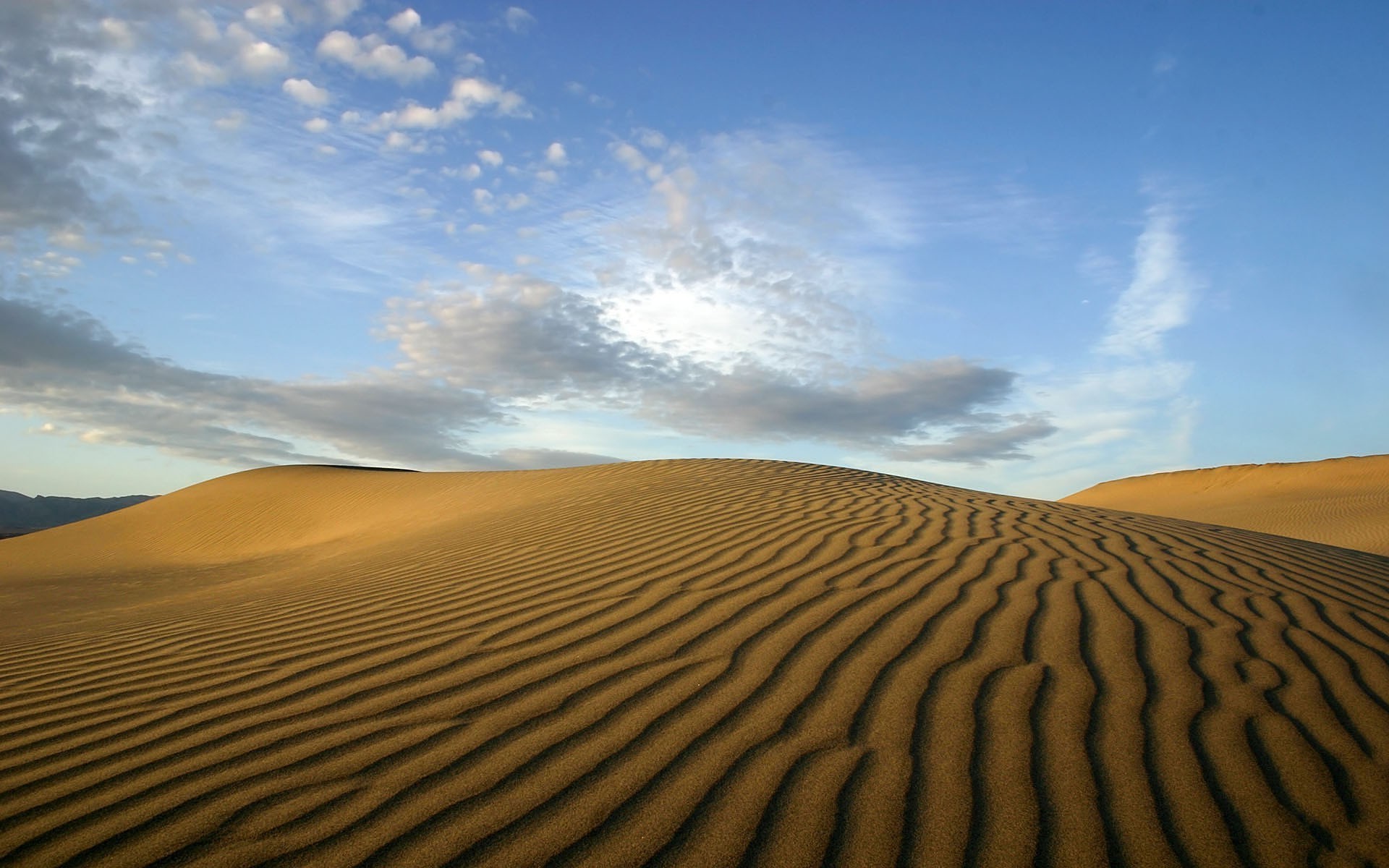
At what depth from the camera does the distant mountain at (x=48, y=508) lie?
166ft

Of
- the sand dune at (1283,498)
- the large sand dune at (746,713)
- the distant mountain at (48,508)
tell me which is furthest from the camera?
the distant mountain at (48,508)

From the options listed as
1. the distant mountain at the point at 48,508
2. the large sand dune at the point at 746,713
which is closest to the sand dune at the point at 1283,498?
the large sand dune at the point at 746,713

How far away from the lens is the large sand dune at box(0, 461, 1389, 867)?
2027 millimetres

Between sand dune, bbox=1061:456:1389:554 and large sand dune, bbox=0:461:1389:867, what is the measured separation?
47.1 ft

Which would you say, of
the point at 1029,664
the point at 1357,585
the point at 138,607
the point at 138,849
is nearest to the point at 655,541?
the point at 1029,664

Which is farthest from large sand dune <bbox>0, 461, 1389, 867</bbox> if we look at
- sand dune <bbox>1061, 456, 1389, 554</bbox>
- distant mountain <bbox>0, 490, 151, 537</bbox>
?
distant mountain <bbox>0, 490, 151, 537</bbox>

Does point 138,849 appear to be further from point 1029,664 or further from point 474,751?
point 1029,664

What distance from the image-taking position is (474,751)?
2449 mm

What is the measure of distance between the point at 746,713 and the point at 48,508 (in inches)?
2766

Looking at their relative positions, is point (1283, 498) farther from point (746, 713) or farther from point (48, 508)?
point (48, 508)

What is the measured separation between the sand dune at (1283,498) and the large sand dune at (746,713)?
14.4 m

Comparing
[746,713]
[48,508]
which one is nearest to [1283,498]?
[746,713]

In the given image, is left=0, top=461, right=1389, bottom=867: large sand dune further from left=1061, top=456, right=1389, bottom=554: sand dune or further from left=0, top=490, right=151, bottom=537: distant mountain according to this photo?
left=0, top=490, right=151, bottom=537: distant mountain

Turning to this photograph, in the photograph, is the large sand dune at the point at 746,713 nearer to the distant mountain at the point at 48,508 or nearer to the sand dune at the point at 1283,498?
the sand dune at the point at 1283,498
